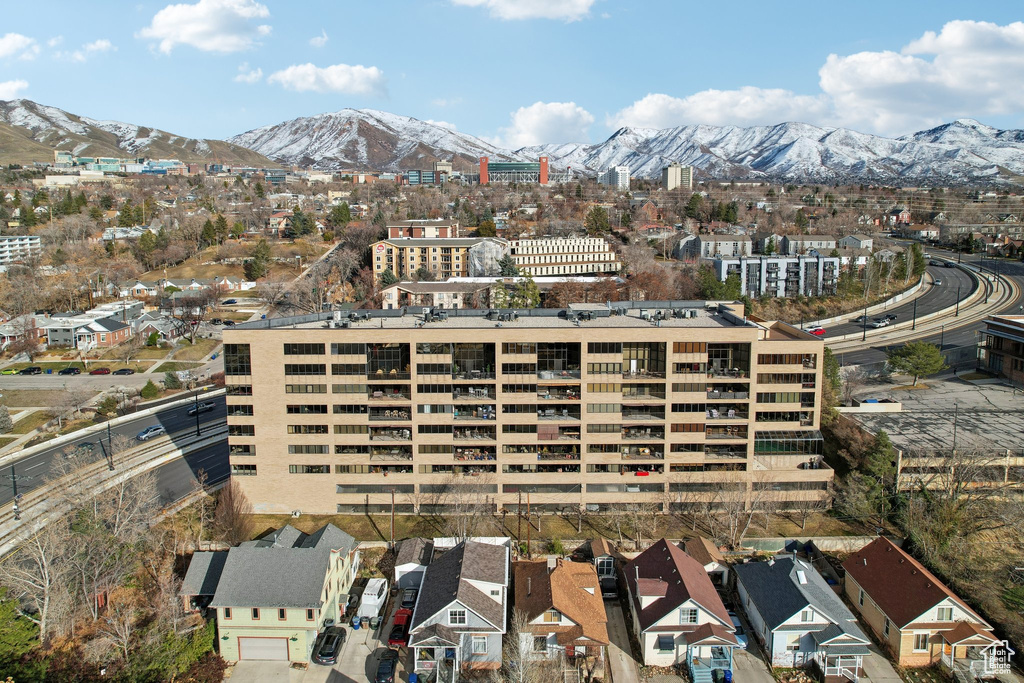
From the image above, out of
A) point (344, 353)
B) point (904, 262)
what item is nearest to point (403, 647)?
point (344, 353)

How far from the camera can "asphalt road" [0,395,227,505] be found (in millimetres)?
41188

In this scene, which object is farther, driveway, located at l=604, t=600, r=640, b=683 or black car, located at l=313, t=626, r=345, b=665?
black car, located at l=313, t=626, r=345, b=665

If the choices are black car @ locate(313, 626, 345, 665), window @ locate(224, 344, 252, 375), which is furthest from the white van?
window @ locate(224, 344, 252, 375)

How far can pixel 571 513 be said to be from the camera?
36094 millimetres

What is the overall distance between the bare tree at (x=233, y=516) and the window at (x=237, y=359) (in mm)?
5881

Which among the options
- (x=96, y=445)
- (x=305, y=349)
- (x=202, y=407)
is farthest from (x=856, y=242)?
(x=96, y=445)

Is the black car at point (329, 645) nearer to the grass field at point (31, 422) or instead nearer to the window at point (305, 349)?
the window at point (305, 349)

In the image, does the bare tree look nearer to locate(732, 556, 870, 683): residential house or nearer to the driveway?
the driveway

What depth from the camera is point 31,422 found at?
173 feet

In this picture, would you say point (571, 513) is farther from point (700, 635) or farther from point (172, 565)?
point (172, 565)

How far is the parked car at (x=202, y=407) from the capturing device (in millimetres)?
53169

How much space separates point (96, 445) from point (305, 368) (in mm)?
22591

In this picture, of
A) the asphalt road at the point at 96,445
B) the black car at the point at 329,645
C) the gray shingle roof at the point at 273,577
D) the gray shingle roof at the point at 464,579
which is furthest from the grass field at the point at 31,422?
the gray shingle roof at the point at 464,579

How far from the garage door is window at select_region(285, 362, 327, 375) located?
13.5 metres
